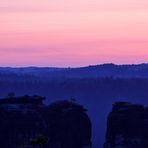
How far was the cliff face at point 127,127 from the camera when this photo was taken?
8212cm

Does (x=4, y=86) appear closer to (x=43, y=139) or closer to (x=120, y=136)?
(x=120, y=136)

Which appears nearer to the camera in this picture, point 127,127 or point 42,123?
point 42,123

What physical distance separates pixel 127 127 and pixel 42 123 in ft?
24.8

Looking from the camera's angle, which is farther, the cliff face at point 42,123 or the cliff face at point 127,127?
the cliff face at point 127,127

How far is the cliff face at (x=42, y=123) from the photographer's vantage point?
3164 inches

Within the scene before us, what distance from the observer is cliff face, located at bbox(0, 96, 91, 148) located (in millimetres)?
80375

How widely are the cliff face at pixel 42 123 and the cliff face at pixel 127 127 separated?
318 cm

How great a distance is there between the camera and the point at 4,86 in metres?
198

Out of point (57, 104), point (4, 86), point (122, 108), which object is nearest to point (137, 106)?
point (122, 108)

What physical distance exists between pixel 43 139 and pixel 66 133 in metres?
40.9

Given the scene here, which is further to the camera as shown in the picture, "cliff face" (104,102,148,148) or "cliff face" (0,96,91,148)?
"cliff face" (104,102,148,148)

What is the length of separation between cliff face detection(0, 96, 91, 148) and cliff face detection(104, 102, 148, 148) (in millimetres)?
3179

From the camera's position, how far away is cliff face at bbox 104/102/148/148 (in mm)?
82125

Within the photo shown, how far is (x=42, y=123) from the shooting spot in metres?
81.0
